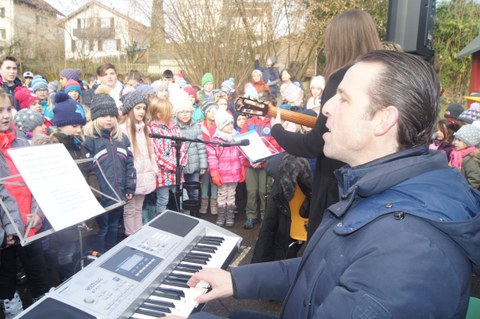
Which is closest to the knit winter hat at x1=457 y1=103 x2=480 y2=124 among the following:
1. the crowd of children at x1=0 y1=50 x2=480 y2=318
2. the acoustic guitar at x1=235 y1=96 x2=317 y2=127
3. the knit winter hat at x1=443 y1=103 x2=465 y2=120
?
the crowd of children at x1=0 y1=50 x2=480 y2=318

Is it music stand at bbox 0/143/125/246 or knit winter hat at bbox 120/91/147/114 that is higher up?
knit winter hat at bbox 120/91/147/114

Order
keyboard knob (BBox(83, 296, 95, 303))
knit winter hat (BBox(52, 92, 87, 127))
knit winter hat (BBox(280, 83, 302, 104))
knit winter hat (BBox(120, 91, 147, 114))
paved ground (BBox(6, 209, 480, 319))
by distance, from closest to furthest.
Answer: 1. keyboard knob (BBox(83, 296, 95, 303))
2. paved ground (BBox(6, 209, 480, 319))
3. knit winter hat (BBox(52, 92, 87, 127))
4. knit winter hat (BBox(120, 91, 147, 114))
5. knit winter hat (BBox(280, 83, 302, 104))

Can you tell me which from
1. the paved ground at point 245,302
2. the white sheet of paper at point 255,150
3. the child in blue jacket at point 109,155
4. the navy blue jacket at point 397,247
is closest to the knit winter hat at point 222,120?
the white sheet of paper at point 255,150

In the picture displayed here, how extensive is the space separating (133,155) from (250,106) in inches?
66.0

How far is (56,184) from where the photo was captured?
188cm

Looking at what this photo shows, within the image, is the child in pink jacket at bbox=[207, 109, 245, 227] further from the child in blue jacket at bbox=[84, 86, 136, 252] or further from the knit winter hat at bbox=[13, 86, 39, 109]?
the knit winter hat at bbox=[13, 86, 39, 109]

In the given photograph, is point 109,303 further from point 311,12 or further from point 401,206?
point 311,12

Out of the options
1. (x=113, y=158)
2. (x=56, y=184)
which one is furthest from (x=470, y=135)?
(x=56, y=184)

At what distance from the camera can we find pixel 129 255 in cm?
169

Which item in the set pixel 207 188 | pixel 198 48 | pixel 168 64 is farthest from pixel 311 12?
pixel 207 188

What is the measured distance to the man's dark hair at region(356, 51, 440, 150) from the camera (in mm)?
1229

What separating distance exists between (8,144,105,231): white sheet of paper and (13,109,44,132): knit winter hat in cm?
238

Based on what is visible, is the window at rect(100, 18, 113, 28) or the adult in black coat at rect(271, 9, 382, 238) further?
the window at rect(100, 18, 113, 28)

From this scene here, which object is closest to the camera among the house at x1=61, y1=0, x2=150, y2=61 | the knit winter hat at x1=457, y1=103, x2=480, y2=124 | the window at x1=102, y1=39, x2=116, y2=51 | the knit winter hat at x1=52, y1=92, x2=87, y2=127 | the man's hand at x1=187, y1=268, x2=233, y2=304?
the man's hand at x1=187, y1=268, x2=233, y2=304
